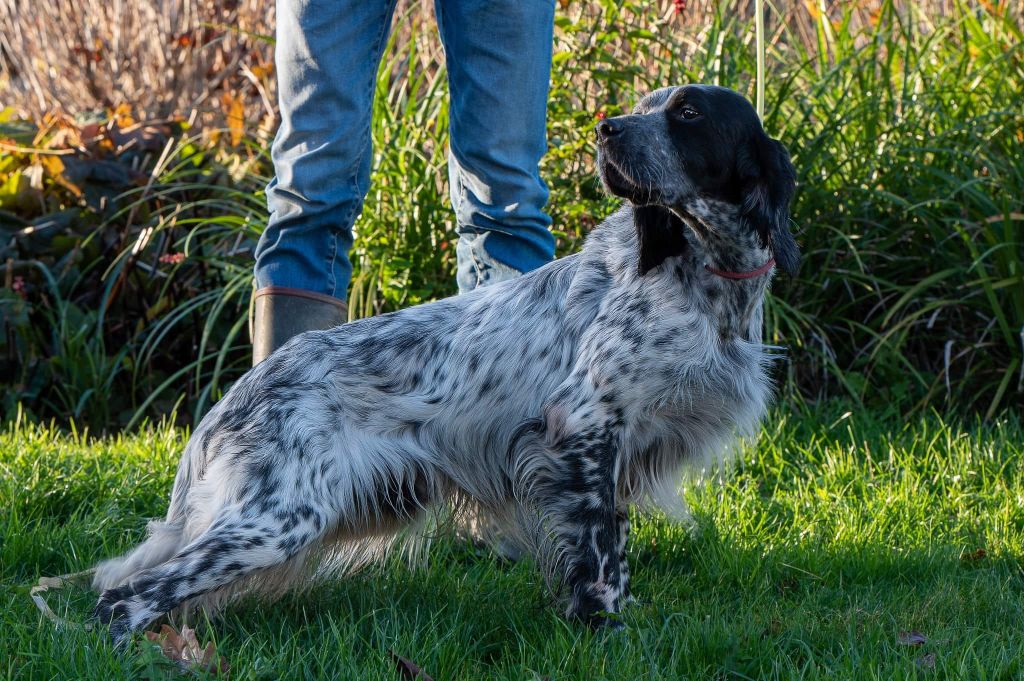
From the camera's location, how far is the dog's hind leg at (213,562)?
2.58 metres

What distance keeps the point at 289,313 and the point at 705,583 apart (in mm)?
1435

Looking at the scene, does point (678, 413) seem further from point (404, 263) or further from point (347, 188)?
point (404, 263)

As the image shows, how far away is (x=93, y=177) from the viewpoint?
549 centimetres

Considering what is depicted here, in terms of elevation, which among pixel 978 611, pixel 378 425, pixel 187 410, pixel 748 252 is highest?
pixel 748 252

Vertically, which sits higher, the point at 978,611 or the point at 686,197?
the point at 686,197

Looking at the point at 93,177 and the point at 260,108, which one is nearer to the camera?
the point at 93,177

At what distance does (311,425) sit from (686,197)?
3.54ft

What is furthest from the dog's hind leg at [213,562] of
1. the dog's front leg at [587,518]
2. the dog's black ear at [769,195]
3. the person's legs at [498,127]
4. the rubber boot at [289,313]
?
the dog's black ear at [769,195]

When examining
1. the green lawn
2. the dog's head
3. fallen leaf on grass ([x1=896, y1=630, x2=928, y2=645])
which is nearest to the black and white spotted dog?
the dog's head

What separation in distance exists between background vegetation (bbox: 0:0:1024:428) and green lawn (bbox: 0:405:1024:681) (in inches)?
25.4

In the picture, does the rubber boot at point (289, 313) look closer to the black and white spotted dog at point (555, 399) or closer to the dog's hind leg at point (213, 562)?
the black and white spotted dog at point (555, 399)

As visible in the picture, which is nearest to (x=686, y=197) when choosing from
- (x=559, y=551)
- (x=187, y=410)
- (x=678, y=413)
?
(x=678, y=413)

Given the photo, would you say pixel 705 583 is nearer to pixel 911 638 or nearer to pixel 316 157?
pixel 911 638

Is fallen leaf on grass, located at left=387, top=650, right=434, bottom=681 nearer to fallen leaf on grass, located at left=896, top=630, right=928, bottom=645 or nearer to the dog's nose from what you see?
fallen leaf on grass, located at left=896, top=630, right=928, bottom=645
